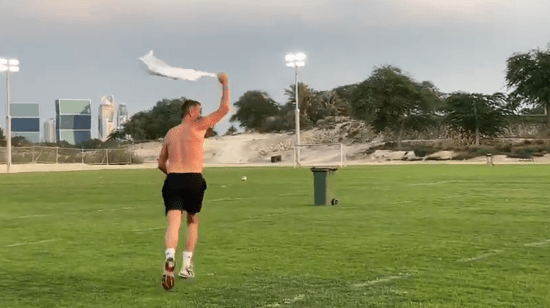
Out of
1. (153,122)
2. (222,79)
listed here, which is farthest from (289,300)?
(153,122)

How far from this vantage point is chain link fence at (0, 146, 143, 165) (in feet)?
251

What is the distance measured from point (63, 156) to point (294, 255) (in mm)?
72711

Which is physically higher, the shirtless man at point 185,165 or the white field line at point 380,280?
the shirtless man at point 185,165

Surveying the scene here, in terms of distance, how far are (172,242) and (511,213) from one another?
442 inches

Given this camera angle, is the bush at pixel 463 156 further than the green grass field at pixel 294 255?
Yes

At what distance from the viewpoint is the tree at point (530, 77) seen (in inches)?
3206

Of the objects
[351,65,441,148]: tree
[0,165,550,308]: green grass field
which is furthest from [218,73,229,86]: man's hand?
[351,65,441,148]: tree

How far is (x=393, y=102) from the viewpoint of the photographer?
92.7 m

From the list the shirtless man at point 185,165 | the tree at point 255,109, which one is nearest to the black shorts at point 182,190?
the shirtless man at point 185,165

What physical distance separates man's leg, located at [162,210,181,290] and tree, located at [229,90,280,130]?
134 metres

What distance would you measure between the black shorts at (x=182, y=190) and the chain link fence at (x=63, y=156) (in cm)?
7042

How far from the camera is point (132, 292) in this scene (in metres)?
8.33

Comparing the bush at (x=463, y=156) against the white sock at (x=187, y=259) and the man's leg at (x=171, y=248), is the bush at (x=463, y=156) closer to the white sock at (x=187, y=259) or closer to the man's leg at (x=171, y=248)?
the white sock at (x=187, y=259)

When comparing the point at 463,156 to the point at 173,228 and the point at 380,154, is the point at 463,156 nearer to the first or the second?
the point at 380,154
